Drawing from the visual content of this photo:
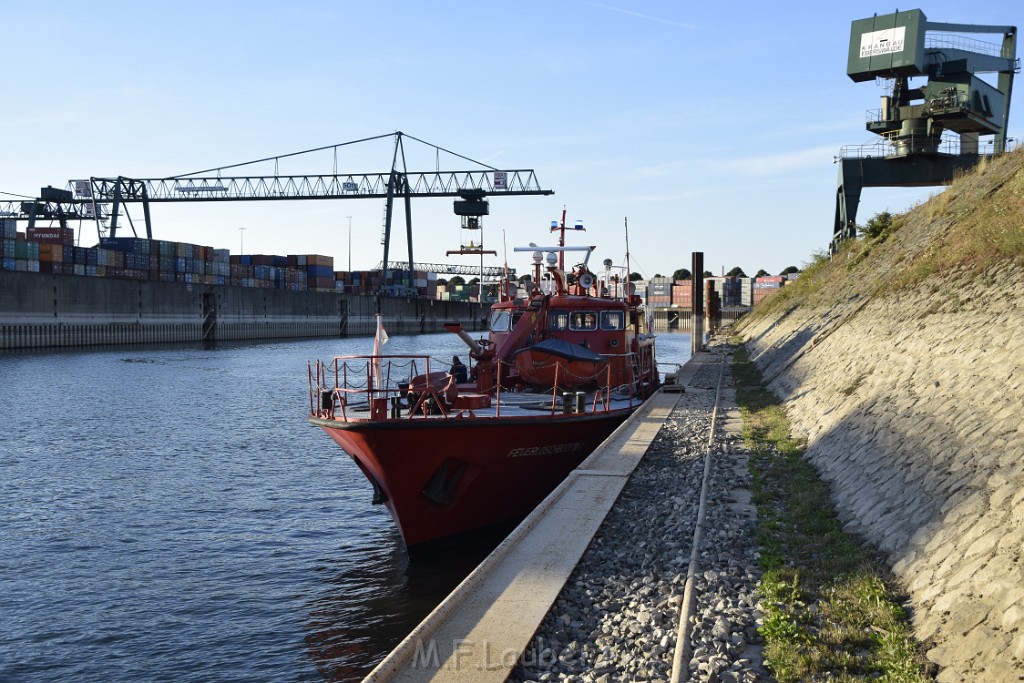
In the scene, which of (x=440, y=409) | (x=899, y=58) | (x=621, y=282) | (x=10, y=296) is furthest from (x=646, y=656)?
(x=10, y=296)

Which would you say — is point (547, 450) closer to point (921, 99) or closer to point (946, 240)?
point (946, 240)

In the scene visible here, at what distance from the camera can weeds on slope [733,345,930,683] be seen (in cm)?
703

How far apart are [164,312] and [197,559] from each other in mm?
81190

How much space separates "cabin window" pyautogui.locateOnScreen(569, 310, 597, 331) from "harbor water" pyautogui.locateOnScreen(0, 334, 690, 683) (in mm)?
6895

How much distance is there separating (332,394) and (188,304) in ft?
283

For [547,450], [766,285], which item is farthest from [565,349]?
[766,285]

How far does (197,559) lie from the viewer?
1612 cm

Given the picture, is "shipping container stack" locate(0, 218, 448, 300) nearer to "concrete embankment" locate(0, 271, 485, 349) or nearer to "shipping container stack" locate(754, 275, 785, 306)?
"concrete embankment" locate(0, 271, 485, 349)

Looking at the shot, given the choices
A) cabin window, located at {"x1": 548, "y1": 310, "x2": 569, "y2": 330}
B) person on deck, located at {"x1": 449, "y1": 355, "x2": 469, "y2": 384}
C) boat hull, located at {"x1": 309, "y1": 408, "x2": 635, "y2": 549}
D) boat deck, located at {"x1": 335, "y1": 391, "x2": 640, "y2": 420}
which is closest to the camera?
boat hull, located at {"x1": 309, "y1": 408, "x2": 635, "y2": 549}

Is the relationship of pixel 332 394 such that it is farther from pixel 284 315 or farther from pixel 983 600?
pixel 284 315

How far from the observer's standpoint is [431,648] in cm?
759

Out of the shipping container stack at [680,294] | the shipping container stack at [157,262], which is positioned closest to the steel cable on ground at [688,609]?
the shipping container stack at [157,262]

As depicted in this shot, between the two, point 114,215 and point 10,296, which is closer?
point 10,296

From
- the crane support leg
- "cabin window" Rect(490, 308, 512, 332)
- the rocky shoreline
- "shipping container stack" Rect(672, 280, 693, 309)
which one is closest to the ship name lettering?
the rocky shoreline
